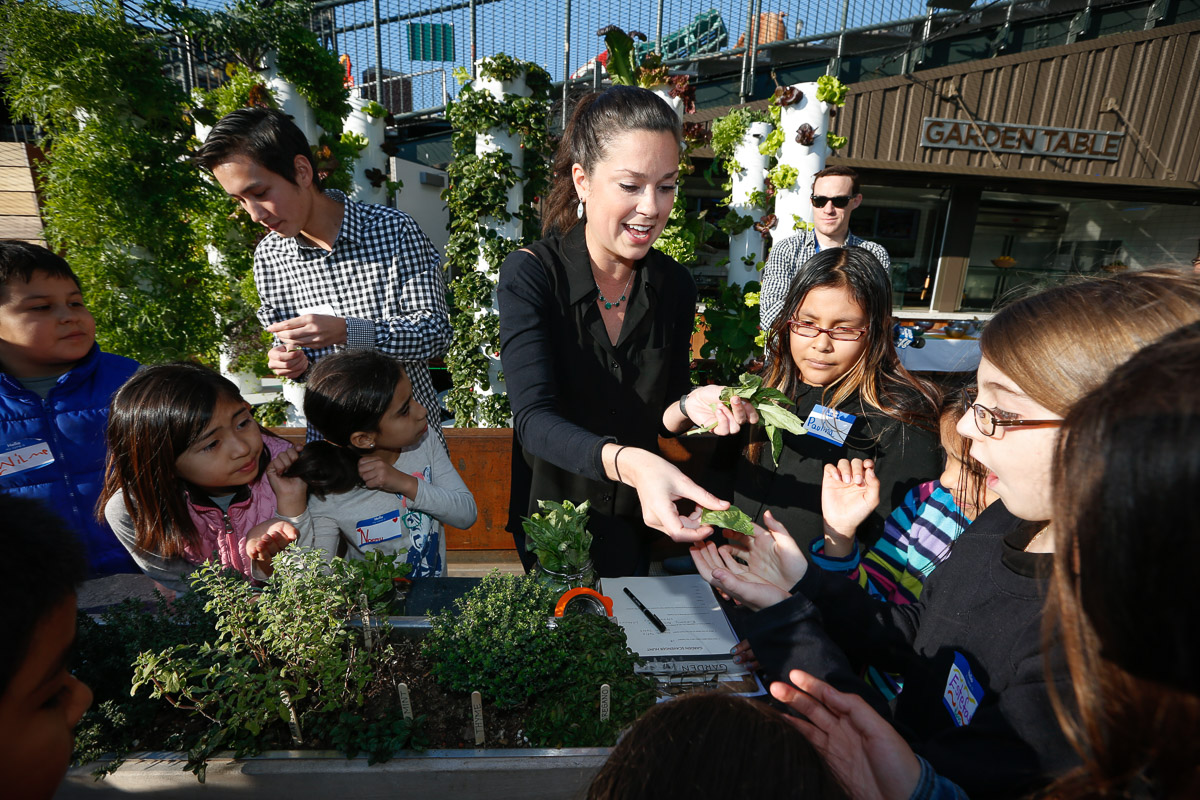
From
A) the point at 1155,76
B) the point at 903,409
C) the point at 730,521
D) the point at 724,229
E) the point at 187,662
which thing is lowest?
the point at 187,662

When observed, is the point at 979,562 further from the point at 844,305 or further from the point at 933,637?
the point at 844,305

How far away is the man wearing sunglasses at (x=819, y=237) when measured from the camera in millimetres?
3561

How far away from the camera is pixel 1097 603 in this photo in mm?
567

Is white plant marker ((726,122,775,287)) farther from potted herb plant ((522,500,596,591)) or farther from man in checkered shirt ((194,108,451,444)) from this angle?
potted herb plant ((522,500,596,591))

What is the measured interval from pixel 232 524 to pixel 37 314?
2.98ft

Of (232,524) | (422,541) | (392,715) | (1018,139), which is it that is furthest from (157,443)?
(1018,139)

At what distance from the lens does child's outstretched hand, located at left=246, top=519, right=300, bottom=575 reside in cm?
160

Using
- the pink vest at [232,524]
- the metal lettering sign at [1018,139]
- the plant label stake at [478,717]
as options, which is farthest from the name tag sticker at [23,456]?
the metal lettering sign at [1018,139]

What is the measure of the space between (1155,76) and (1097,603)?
13265 mm

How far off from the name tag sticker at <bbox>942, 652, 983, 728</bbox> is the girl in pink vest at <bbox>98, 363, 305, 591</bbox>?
5.26ft

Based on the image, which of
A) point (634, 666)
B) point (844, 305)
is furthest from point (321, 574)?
point (844, 305)

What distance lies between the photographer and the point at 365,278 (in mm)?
2346

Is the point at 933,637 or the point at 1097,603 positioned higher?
the point at 1097,603

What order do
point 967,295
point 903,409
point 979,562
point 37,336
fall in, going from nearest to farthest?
1. point 979,562
2. point 37,336
3. point 903,409
4. point 967,295
